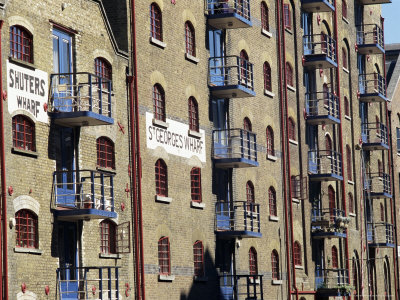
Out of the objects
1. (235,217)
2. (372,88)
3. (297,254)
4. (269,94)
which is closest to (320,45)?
(269,94)

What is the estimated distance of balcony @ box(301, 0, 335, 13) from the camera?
55.5m

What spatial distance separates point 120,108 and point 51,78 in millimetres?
4404

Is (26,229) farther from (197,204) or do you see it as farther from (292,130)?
(292,130)

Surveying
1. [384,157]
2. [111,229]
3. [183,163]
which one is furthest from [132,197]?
[384,157]

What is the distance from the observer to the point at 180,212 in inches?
1644

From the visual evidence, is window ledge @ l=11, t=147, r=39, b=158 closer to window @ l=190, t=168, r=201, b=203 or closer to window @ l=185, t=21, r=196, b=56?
window @ l=190, t=168, r=201, b=203

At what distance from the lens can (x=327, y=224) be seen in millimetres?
53969

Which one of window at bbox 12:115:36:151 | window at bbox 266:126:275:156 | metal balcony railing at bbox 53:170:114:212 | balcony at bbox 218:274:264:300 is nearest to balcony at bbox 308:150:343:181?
window at bbox 266:126:275:156

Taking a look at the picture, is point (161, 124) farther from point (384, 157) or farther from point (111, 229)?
point (384, 157)

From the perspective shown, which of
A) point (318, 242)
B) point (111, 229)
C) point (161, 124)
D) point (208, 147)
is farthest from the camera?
point (318, 242)

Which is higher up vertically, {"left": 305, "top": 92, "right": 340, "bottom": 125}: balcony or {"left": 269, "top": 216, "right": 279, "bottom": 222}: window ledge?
{"left": 305, "top": 92, "right": 340, "bottom": 125}: balcony

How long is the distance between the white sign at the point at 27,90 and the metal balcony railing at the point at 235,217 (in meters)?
12.7

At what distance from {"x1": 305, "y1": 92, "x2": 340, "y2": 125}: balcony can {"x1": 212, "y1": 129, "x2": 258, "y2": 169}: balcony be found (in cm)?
897

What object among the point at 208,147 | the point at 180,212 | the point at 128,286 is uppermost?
the point at 208,147
